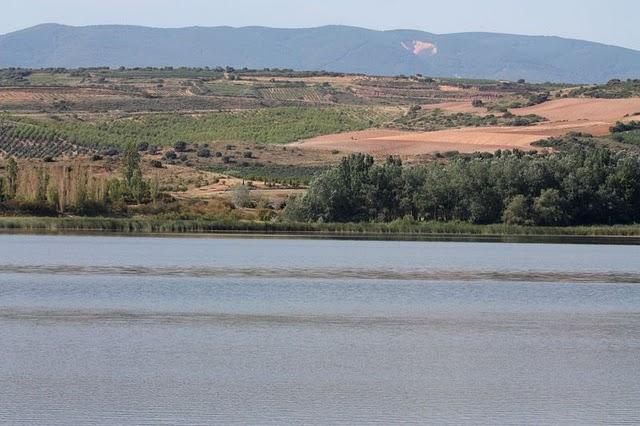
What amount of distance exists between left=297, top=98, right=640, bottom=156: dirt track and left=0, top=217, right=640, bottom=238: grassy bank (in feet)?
115

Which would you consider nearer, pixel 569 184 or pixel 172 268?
pixel 172 268

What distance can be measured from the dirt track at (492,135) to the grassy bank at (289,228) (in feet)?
115

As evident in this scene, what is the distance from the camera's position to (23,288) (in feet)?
138

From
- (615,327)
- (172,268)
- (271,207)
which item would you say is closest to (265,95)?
(271,207)

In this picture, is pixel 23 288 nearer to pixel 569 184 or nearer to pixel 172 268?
pixel 172 268

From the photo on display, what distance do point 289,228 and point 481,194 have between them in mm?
12902

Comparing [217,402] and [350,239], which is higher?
[217,402]

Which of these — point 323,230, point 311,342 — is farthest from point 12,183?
point 311,342

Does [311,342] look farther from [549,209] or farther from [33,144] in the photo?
[33,144]

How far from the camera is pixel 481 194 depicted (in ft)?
270

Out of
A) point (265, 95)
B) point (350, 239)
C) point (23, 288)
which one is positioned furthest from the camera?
point (265, 95)

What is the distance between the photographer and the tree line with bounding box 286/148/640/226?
266 feet

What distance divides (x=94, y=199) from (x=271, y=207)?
1251 centimetres

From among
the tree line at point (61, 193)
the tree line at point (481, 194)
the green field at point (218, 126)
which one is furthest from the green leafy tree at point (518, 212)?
the green field at point (218, 126)
